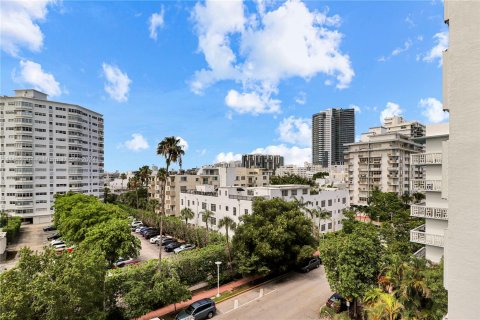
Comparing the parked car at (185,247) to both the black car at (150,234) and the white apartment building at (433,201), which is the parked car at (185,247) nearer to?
the black car at (150,234)

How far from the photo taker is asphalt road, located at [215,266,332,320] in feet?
69.8

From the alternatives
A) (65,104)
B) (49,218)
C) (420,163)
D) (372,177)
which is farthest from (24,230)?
(372,177)

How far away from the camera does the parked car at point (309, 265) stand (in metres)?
30.5

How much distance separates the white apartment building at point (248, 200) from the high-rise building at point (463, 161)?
34.3 meters

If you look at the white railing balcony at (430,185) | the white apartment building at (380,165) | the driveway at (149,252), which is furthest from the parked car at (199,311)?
the white apartment building at (380,165)

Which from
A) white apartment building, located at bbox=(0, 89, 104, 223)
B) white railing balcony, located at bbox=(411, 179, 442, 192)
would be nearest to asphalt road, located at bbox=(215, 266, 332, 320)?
white railing balcony, located at bbox=(411, 179, 442, 192)

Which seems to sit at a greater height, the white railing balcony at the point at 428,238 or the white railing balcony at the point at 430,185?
the white railing balcony at the point at 430,185

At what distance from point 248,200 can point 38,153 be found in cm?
6353

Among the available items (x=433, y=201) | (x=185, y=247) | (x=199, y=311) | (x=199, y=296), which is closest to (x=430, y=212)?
(x=433, y=201)

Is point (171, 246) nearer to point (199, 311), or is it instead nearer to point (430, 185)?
point (199, 311)

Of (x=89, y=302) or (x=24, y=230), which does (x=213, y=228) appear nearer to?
(x=89, y=302)

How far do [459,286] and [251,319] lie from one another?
788 inches

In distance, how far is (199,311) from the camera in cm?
2081

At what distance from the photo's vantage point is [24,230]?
5941cm
